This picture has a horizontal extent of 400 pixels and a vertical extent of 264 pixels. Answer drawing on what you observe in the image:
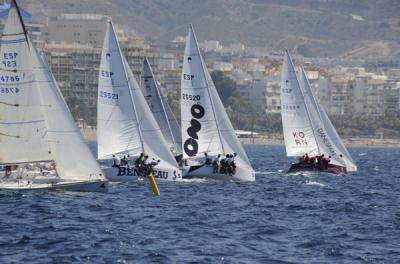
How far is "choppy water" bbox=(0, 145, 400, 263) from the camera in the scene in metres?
36.1

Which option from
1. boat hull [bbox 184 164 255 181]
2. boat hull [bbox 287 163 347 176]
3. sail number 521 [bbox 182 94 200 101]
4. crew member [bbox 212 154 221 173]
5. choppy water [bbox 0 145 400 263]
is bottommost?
choppy water [bbox 0 145 400 263]

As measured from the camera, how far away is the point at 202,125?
62.0 metres

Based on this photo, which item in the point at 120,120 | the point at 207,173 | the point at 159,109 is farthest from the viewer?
the point at 159,109

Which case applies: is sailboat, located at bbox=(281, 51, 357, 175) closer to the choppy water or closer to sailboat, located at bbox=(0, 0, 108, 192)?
the choppy water

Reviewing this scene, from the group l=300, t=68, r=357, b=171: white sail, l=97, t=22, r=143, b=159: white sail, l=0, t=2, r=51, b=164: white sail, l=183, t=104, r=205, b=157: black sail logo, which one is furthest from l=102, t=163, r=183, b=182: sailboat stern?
l=300, t=68, r=357, b=171: white sail

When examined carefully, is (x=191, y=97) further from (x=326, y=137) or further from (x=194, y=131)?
(x=326, y=137)

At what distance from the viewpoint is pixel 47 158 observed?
47844mm

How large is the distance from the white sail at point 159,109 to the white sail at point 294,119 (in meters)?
8.24

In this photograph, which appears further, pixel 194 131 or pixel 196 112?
pixel 196 112

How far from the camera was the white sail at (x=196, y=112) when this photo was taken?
2430 inches

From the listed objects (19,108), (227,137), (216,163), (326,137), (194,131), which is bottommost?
(216,163)

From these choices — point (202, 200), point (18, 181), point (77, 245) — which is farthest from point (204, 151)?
point (77, 245)

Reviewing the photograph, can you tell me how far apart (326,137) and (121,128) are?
1983 cm

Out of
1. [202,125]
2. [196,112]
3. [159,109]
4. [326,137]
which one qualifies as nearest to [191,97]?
[196,112]
